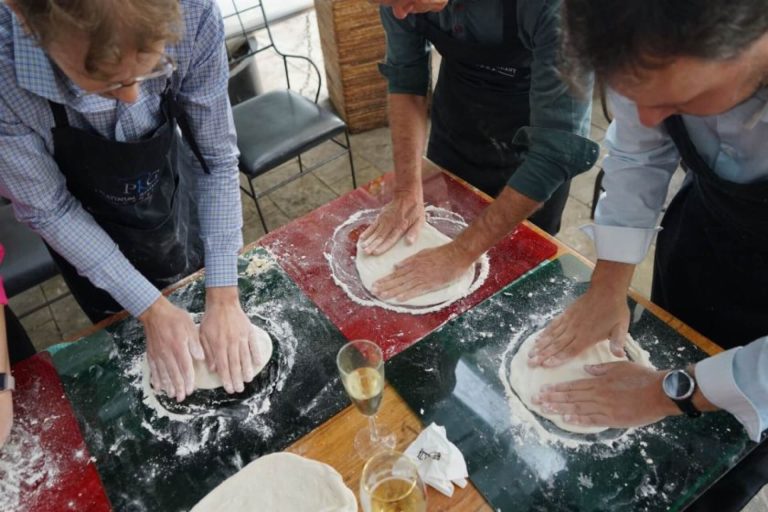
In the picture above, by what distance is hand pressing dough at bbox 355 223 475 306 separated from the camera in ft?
A: 5.23

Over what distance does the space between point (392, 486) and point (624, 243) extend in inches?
33.0

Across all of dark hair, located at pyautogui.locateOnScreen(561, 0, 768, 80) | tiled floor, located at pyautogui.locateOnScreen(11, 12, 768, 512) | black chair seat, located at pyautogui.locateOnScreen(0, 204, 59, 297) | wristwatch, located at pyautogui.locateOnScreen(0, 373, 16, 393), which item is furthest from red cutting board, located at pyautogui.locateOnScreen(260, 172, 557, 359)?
tiled floor, located at pyautogui.locateOnScreen(11, 12, 768, 512)

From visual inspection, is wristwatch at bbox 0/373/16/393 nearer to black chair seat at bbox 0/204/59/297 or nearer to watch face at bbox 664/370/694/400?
black chair seat at bbox 0/204/59/297

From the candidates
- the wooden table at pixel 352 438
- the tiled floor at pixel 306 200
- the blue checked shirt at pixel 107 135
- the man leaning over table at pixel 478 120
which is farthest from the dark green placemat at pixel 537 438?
the tiled floor at pixel 306 200

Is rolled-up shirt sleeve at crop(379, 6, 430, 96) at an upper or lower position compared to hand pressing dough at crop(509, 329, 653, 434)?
upper

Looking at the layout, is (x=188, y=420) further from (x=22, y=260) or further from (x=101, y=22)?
(x=22, y=260)

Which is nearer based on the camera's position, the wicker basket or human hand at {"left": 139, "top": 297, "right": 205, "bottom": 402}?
human hand at {"left": 139, "top": 297, "right": 205, "bottom": 402}

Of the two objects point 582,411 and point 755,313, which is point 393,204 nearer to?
point 582,411

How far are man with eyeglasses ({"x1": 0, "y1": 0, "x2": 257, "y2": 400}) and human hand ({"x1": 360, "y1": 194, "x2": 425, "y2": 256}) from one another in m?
0.42

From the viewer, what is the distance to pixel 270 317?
1.57 m

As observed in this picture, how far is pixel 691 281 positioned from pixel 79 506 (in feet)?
5.41

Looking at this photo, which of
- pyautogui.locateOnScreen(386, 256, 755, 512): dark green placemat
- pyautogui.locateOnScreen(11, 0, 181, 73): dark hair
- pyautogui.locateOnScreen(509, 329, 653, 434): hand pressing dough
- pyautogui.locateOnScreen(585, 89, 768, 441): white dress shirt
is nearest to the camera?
pyautogui.locateOnScreen(11, 0, 181, 73): dark hair

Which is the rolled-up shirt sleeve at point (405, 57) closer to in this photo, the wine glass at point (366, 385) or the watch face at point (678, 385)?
the wine glass at point (366, 385)

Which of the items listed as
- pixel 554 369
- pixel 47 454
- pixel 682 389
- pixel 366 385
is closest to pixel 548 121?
pixel 554 369
